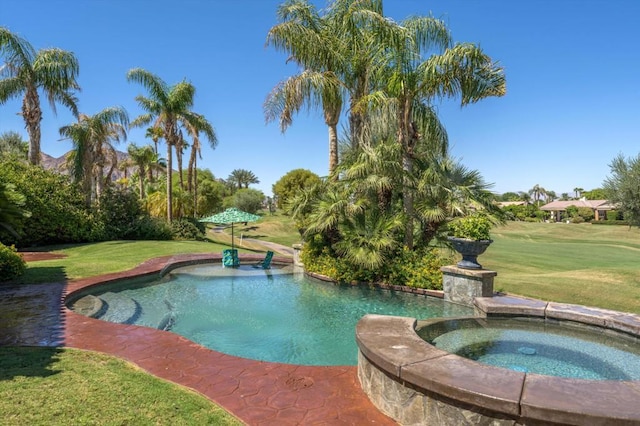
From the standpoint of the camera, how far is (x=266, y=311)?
356 inches

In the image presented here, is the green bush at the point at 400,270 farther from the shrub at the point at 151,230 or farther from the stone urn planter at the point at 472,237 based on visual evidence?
the shrub at the point at 151,230

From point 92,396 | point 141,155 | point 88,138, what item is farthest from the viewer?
point 141,155

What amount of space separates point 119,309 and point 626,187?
98.6 ft

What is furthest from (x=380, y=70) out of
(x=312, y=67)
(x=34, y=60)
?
(x=34, y=60)

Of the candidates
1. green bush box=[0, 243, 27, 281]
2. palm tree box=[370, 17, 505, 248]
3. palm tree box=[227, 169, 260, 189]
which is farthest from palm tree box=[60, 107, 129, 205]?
palm tree box=[227, 169, 260, 189]

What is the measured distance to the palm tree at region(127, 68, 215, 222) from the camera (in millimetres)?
25219

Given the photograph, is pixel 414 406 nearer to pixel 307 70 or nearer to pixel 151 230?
pixel 307 70

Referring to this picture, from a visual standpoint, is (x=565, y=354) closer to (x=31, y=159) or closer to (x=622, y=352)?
(x=622, y=352)

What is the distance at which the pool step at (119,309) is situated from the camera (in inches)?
323

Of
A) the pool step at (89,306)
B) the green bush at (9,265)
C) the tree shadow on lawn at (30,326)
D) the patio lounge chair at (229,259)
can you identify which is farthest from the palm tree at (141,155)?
the pool step at (89,306)

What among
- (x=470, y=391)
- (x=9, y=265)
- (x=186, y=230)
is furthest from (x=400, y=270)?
(x=186, y=230)

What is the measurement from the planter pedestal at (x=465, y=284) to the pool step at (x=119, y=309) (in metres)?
7.77

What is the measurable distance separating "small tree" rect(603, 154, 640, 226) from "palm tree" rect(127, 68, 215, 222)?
1212 inches

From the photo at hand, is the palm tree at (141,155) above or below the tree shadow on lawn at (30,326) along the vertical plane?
above
